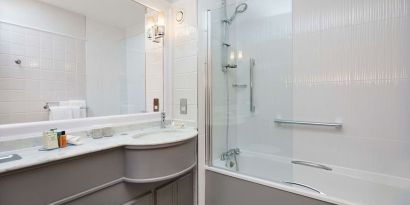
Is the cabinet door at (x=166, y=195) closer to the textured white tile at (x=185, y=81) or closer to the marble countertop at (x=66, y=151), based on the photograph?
the marble countertop at (x=66, y=151)

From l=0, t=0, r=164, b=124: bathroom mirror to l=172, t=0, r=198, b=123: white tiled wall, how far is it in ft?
0.56

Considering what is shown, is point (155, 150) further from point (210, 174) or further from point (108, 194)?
point (210, 174)

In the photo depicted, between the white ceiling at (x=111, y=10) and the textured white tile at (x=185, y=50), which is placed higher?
the white ceiling at (x=111, y=10)

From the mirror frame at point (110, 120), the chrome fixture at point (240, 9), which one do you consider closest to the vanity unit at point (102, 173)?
the mirror frame at point (110, 120)

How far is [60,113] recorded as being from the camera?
5.12 feet

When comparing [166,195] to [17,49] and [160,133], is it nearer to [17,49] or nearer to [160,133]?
[160,133]

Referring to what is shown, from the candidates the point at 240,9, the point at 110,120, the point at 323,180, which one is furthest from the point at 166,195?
the point at 240,9

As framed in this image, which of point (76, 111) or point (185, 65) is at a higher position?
point (185, 65)

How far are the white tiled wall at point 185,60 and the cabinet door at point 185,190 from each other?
22.6 inches

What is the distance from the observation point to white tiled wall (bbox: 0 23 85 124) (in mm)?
1469

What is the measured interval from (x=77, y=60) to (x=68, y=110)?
0.56 meters

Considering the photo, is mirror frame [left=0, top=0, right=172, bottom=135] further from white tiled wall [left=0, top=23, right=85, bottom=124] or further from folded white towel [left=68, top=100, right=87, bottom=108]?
folded white towel [left=68, top=100, right=87, bottom=108]

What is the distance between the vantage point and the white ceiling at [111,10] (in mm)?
1810

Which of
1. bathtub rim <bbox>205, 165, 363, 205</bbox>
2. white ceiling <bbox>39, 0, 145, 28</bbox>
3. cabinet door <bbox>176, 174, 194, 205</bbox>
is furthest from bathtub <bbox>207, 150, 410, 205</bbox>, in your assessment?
white ceiling <bbox>39, 0, 145, 28</bbox>
